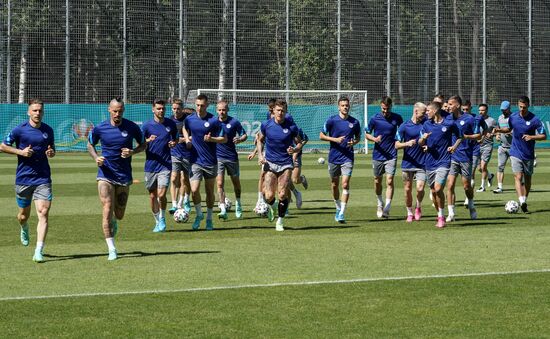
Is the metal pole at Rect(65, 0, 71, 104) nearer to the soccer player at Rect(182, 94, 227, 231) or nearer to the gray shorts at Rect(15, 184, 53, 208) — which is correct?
the soccer player at Rect(182, 94, 227, 231)

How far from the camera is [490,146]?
1075 inches

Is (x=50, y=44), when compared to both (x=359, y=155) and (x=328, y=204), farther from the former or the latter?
(x=328, y=204)

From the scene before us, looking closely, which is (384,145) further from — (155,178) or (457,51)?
(457,51)

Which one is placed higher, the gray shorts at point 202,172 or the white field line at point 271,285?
the gray shorts at point 202,172

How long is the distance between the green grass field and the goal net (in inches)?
1207

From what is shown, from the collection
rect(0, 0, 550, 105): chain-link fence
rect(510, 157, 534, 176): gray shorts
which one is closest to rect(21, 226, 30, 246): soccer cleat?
rect(510, 157, 534, 176): gray shorts

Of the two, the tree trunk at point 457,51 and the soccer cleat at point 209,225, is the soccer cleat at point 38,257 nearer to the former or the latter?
the soccer cleat at point 209,225

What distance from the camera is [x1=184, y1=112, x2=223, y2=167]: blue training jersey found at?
61.8ft

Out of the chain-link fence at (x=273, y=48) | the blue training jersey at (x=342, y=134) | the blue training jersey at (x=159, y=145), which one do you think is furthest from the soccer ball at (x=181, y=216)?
the chain-link fence at (x=273, y=48)

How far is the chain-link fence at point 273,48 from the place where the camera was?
51188 millimetres

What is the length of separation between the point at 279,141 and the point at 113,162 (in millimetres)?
4240

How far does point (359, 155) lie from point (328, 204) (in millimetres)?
25888

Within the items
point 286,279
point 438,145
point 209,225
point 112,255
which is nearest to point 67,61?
point 209,225

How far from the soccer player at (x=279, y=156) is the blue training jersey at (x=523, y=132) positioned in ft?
18.6
